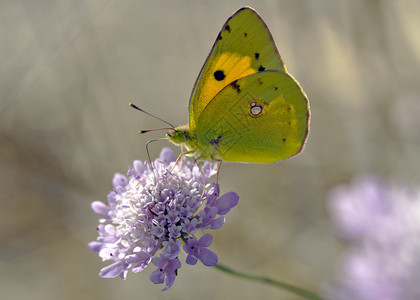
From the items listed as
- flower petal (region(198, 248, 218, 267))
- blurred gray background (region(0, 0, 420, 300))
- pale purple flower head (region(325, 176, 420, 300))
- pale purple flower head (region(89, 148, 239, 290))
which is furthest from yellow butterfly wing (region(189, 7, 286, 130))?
blurred gray background (region(0, 0, 420, 300))

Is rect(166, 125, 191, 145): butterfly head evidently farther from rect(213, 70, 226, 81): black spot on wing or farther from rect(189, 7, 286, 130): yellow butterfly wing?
rect(213, 70, 226, 81): black spot on wing

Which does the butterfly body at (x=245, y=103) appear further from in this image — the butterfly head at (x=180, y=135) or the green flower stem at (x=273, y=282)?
the green flower stem at (x=273, y=282)

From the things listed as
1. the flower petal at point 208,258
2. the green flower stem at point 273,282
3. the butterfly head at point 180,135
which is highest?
the butterfly head at point 180,135

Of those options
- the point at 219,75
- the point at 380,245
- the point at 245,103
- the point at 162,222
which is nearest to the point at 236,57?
the point at 219,75

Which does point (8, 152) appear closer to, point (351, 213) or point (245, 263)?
point (245, 263)

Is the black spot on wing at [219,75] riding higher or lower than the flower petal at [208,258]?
higher

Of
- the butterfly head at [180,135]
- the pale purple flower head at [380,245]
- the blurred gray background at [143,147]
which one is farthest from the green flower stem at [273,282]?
the blurred gray background at [143,147]
